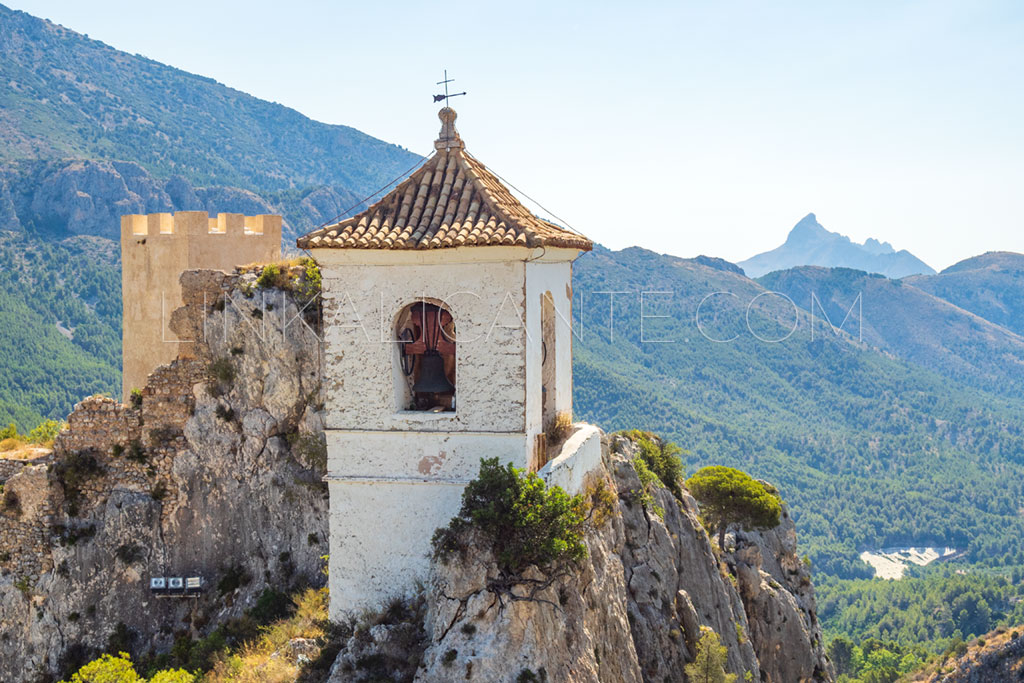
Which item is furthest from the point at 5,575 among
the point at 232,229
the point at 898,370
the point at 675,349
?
the point at 898,370

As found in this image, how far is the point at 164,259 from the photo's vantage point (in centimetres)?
2684

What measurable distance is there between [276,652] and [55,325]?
77194 millimetres

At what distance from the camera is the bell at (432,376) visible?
1566 cm

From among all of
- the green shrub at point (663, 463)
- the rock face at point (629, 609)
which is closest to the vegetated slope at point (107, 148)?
the green shrub at point (663, 463)

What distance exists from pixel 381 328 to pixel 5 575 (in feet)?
44.0

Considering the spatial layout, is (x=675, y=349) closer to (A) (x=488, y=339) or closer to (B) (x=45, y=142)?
(B) (x=45, y=142)

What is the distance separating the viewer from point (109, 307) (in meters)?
91.5

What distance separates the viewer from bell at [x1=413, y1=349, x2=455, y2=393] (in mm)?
15664

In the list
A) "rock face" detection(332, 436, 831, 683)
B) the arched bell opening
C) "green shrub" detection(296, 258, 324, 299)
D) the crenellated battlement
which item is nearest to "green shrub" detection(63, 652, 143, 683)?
"rock face" detection(332, 436, 831, 683)

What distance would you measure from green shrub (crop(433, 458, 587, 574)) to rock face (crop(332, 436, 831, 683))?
22 centimetres

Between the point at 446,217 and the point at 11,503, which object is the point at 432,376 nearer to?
the point at 446,217

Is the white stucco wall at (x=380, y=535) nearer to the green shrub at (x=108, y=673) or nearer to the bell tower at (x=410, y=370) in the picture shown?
the bell tower at (x=410, y=370)

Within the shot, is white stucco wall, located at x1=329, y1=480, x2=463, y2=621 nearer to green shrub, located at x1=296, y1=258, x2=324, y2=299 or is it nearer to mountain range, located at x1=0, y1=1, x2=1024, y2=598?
green shrub, located at x1=296, y1=258, x2=324, y2=299

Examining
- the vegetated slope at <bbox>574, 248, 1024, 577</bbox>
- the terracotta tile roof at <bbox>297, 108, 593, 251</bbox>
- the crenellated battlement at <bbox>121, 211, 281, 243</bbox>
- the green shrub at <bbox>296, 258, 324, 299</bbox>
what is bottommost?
the vegetated slope at <bbox>574, 248, 1024, 577</bbox>
